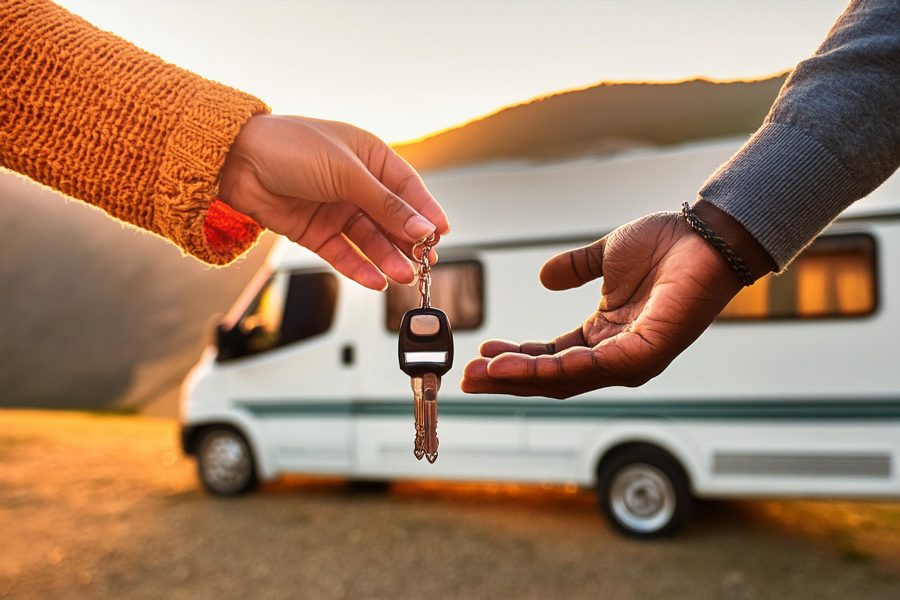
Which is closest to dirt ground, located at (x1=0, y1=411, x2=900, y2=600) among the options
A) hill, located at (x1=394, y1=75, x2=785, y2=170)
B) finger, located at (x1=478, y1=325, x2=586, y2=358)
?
hill, located at (x1=394, y1=75, x2=785, y2=170)

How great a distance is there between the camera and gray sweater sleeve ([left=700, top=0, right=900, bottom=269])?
1.32 m

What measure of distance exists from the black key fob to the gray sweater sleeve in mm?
527

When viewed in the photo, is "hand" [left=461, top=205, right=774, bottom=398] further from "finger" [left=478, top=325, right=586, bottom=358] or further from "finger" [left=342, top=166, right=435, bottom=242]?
"finger" [left=342, top=166, right=435, bottom=242]

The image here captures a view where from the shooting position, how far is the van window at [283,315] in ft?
21.7

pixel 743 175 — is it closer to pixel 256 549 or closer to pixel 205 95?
pixel 205 95

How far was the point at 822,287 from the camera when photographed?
5320mm

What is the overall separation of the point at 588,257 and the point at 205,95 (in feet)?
2.54

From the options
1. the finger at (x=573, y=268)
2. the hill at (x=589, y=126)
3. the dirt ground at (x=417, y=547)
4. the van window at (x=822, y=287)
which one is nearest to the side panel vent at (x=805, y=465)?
the dirt ground at (x=417, y=547)

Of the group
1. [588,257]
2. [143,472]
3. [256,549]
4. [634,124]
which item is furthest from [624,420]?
[143,472]

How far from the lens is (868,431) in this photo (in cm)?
516

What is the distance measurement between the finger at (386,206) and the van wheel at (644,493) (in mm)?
4760

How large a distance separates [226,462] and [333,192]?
615 centimetres

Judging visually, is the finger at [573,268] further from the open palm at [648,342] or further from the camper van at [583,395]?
the camper van at [583,395]

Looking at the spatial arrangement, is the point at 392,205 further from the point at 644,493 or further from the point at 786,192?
the point at 644,493
